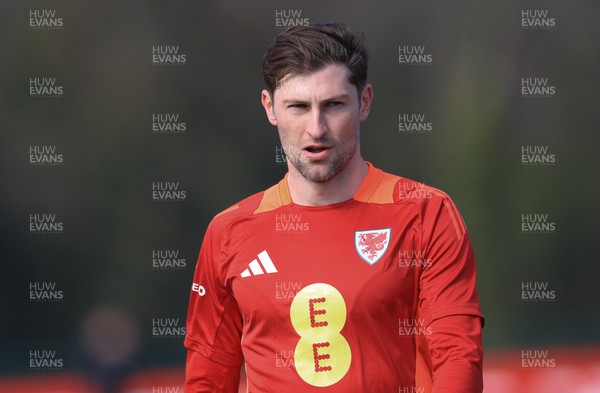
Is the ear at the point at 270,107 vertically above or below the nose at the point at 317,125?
above

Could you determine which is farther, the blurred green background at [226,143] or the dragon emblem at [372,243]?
the blurred green background at [226,143]

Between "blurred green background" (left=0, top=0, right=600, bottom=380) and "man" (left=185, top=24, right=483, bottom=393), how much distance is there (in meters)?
2.57

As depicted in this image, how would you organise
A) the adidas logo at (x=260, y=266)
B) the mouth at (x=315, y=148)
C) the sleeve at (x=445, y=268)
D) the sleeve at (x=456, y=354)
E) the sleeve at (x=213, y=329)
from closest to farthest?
the sleeve at (x=456, y=354)
the sleeve at (x=445, y=268)
the mouth at (x=315, y=148)
the adidas logo at (x=260, y=266)
the sleeve at (x=213, y=329)

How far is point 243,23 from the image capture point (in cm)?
557

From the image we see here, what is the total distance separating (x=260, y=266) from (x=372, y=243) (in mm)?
337

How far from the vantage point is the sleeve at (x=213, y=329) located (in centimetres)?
291

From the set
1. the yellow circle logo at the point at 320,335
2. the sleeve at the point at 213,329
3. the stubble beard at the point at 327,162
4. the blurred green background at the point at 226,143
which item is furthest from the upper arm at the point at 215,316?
the blurred green background at the point at 226,143

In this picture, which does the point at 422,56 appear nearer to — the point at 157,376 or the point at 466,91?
the point at 466,91

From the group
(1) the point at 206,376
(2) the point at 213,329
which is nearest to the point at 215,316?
(2) the point at 213,329

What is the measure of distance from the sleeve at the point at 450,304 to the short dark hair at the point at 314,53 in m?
0.46

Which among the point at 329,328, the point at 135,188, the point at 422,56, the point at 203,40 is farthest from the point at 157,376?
the point at 329,328

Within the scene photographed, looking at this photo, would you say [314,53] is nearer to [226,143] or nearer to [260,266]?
[260,266]

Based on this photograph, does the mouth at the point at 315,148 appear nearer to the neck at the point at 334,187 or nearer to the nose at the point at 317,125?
the nose at the point at 317,125

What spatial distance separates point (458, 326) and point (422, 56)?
326 cm
